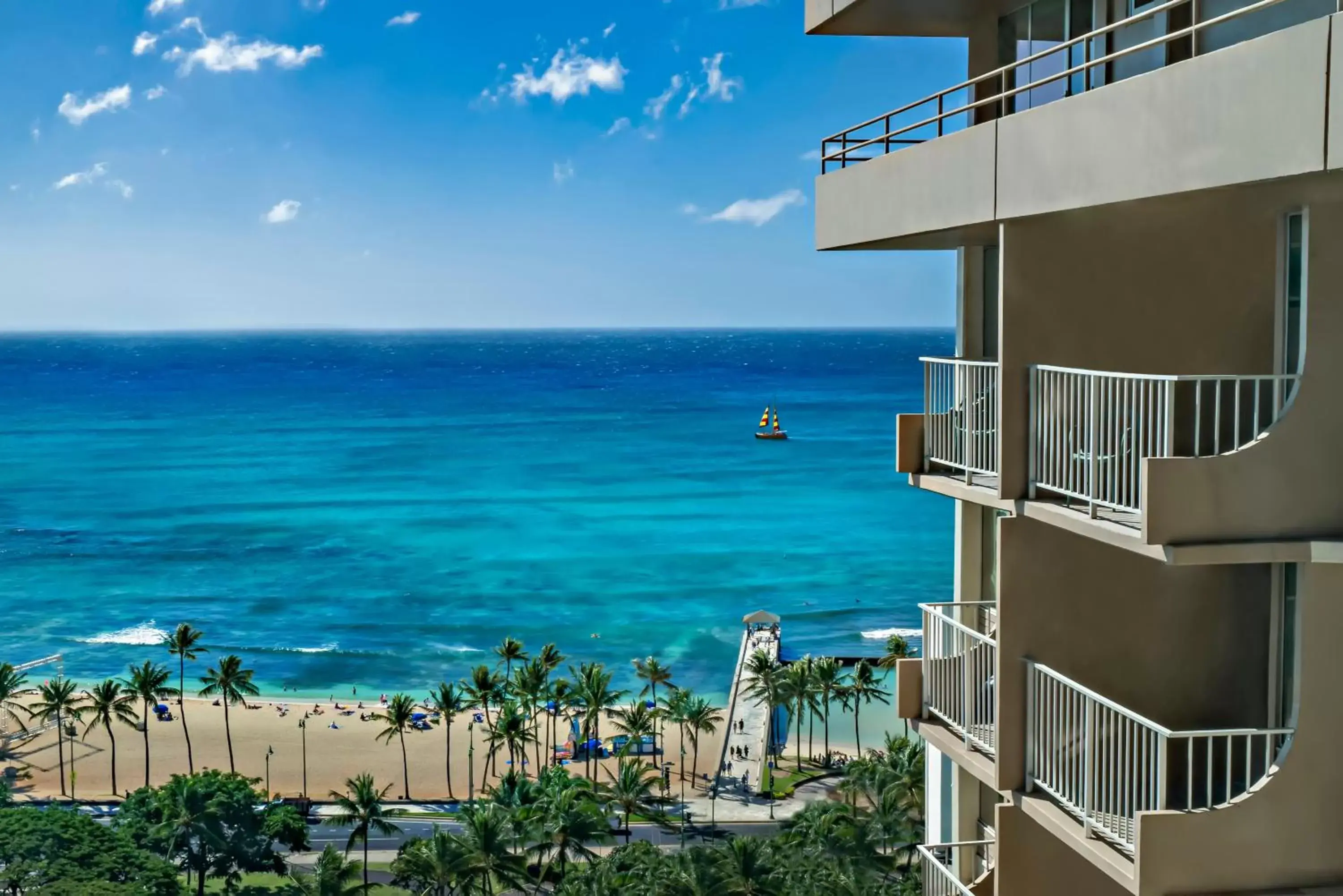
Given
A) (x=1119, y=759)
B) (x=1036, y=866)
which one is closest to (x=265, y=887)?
(x=1036, y=866)

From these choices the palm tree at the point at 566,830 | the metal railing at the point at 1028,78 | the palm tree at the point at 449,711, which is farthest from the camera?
the palm tree at the point at 449,711

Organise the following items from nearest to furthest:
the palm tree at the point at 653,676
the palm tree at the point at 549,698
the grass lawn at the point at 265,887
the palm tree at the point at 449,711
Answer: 1. the grass lawn at the point at 265,887
2. the palm tree at the point at 449,711
3. the palm tree at the point at 549,698
4. the palm tree at the point at 653,676

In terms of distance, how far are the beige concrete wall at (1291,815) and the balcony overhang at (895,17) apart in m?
5.54

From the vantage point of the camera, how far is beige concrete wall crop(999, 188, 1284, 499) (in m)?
7.87

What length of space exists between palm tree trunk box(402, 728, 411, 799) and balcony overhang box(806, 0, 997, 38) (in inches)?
1293

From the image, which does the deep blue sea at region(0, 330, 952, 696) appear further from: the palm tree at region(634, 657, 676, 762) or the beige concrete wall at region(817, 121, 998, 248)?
the beige concrete wall at region(817, 121, 998, 248)

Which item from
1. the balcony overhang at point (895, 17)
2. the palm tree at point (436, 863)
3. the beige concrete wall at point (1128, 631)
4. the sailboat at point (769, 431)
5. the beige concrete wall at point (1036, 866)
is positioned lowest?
the palm tree at point (436, 863)

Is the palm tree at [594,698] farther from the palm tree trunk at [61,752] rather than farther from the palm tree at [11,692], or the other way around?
the palm tree at [11,692]

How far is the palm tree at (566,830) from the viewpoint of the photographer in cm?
2902

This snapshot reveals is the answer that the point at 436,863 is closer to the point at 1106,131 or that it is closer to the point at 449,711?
the point at 449,711

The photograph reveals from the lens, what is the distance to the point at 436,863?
90.1 feet

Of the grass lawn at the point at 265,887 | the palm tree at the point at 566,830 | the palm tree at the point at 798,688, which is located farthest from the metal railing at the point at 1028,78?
the palm tree at the point at 798,688

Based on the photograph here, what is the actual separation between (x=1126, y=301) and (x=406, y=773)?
36.3 metres

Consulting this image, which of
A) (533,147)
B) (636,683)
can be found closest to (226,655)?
(636,683)
